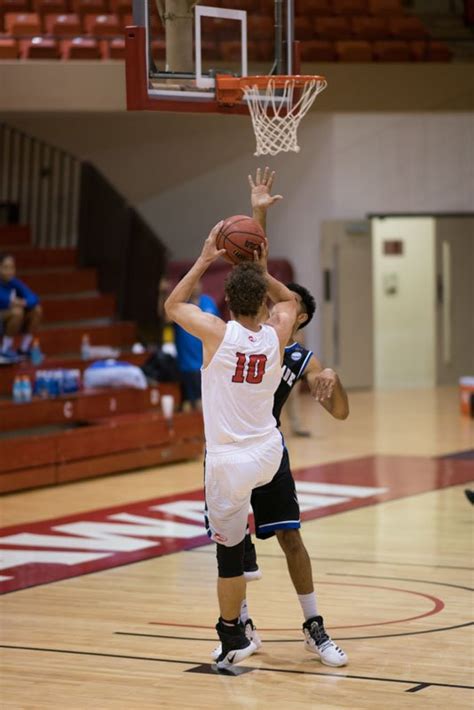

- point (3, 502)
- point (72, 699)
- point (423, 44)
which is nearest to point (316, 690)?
point (72, 699)

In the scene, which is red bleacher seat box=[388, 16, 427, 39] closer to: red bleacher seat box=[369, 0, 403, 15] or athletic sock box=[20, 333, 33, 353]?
red bleacher seat box=[369, 0, 403, 15]

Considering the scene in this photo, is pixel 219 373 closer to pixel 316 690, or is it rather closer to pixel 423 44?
pixel 316 690

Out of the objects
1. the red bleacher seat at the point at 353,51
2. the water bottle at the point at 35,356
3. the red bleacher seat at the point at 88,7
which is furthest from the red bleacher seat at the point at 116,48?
the water bottle at the point at 35,356

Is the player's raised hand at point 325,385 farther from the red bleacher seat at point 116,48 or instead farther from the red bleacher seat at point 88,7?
the red bleacher seat at point 88,7

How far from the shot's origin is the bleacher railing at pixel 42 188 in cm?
1731

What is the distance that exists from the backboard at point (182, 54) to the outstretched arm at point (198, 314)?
1.86 m

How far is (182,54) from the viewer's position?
753 cm

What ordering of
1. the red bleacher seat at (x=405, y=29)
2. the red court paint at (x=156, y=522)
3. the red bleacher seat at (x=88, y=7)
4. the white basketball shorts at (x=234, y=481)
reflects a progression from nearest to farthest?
the white basketball shorts at (x=234, y=481) → the red court paint at (x=156, y=522) → the red bleacher seat at (x=88, y=7) → the red bleacher seat at (x=405, y=29)

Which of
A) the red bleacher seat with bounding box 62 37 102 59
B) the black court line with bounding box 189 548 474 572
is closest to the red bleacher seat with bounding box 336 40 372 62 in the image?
the red bleacher seat with bounding box 62 37 102 59

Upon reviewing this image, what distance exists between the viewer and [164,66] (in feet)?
24.0

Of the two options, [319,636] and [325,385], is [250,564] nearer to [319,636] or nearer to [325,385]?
[319,636]

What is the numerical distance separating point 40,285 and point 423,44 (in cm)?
587

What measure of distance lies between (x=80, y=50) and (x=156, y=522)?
759 cm

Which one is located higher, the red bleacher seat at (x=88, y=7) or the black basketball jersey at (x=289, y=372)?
the red bleacher seat at (x=88, y=7)
